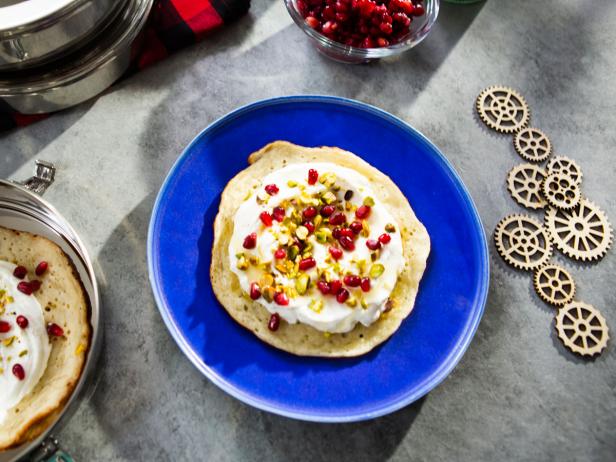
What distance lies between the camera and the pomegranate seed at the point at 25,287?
1.83m

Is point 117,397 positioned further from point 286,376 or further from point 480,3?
point 480,3

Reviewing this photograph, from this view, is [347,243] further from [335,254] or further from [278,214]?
[278,214]

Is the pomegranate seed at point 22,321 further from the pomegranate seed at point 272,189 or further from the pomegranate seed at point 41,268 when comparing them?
the pomegranate seed at point 272,189

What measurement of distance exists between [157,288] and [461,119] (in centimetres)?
149

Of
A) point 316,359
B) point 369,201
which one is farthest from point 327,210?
point 316,359

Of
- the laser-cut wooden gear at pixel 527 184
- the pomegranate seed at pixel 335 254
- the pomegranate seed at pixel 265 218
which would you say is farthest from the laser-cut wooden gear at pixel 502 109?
the pomegranate seed at pixel 265 218

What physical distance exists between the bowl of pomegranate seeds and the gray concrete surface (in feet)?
0.56

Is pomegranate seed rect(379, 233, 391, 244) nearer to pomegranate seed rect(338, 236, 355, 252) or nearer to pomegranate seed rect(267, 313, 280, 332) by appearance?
pomegranate seed rect(338, 236, 355, 252)

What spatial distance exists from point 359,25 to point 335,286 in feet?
3.69

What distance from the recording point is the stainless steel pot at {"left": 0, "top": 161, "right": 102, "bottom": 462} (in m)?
1.67

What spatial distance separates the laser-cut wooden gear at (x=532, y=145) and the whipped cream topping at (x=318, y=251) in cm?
80

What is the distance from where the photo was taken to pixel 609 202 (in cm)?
235

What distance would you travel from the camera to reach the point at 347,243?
1880 mm

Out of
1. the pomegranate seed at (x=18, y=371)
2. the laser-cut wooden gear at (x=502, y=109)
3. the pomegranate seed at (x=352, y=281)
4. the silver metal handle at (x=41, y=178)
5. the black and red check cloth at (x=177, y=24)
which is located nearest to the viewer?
the pomegranate seed at (x=18, y=371)
